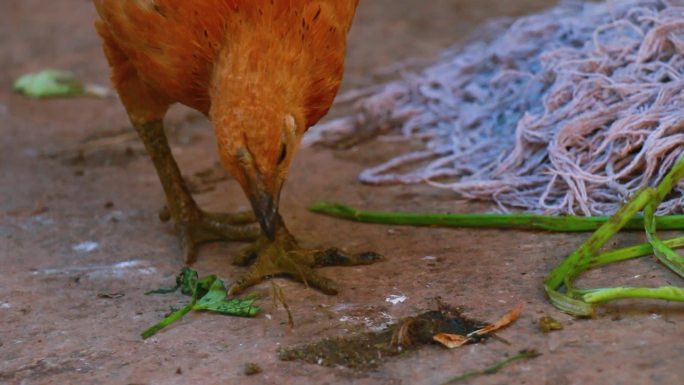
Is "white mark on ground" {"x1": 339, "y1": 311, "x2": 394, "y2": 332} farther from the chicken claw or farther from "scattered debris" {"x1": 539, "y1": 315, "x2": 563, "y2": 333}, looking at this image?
"scattered debris" {"x1": 539, "y1": 315, "x2": 563, "y2": 333}

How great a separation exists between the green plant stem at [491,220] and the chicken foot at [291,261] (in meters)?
0.36

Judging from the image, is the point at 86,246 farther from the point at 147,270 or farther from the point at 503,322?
the point at 503,322

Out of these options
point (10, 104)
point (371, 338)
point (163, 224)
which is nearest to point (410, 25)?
point (10, 104)

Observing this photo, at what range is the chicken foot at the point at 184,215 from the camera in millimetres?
4109

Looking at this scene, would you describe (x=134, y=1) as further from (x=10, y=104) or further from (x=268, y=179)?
(x=10, y=104)

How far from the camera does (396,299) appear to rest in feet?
10.6

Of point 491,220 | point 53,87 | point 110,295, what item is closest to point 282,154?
point 110,295

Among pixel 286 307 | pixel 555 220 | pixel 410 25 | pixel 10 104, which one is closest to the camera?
pixel 286 307

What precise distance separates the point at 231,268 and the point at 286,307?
2.31 ft

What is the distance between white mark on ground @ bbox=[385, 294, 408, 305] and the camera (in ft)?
10.5

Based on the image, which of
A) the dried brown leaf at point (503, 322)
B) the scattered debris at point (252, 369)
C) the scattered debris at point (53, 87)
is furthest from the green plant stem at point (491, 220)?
the scattered debris at point (53, 87)

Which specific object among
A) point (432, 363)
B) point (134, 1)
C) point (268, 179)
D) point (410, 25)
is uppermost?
point (410, 25)

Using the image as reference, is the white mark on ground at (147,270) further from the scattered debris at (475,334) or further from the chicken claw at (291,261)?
the scattered debris at (475,334)

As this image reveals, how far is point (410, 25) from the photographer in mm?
7555
